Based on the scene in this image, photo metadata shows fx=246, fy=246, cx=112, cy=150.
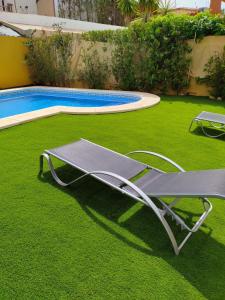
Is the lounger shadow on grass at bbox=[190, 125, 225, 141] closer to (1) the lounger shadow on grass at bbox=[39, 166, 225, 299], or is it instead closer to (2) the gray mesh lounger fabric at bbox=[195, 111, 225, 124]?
(2) the gray mesh lounger fabric at bbox=[195, 111, 225, 124]

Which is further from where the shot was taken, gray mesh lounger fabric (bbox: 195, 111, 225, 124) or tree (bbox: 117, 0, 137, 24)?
tree (bbox: 117, 0, 137, 24)

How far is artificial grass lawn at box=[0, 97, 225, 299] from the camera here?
8.11 feet

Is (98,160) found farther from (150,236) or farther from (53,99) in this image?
(53,99)

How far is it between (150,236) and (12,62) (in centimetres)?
1613

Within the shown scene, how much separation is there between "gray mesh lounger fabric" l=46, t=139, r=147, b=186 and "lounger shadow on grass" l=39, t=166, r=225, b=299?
480mm

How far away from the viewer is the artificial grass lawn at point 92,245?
247cm

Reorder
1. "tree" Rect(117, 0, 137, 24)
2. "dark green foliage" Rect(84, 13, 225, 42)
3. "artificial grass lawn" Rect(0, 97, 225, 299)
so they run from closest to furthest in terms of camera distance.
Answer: "artificial grass lawn" Rect(0, 97, 225, 299)
"dark green foliage" Rect(84, 13, 225, 42)
"tree" Rect(117, 0, 137, 24)

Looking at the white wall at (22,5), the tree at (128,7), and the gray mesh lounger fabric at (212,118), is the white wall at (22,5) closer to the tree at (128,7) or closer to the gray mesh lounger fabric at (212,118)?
the tree at (128,7)

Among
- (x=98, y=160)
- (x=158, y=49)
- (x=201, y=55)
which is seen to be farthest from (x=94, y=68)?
(x=98, y=160)

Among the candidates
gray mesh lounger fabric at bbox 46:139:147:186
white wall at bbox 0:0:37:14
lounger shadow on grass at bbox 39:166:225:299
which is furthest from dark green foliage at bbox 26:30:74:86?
white wall at bbox 0:0:37:14

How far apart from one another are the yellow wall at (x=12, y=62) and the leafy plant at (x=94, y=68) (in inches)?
180

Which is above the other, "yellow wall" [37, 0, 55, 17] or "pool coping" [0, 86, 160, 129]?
"yellow wall" [37, 0, 55, 17]

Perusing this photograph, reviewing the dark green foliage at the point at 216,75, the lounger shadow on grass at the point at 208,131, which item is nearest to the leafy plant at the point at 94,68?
the dark green foliage at the point at 216,75

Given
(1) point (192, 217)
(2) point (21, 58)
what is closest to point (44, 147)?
(1) point (192, 217)
